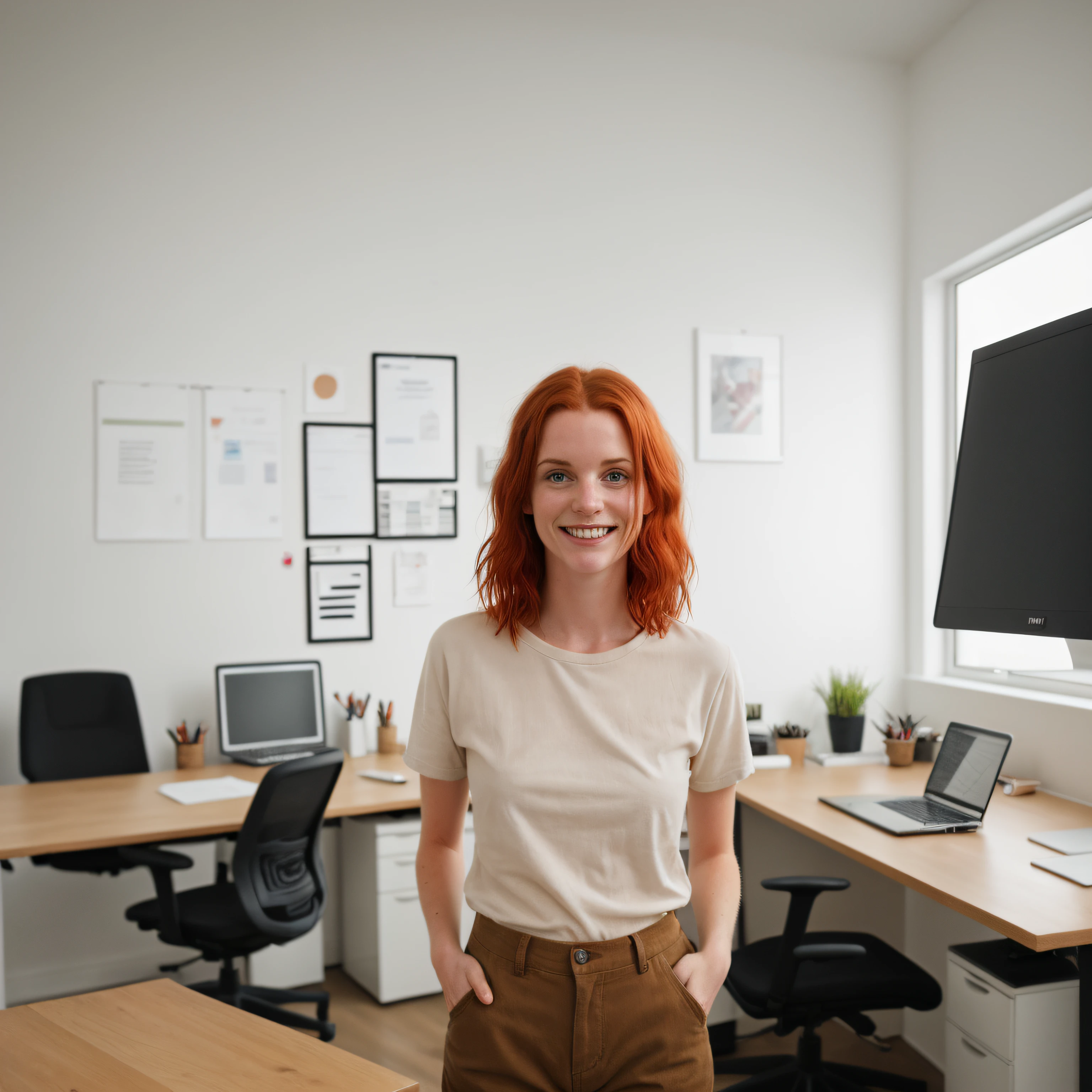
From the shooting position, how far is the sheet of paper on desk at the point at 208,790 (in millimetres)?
2830

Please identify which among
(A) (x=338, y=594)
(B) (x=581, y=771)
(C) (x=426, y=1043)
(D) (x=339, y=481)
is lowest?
(C) (x=426, y=1043)

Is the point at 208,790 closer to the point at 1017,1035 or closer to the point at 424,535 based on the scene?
the point at 424,535

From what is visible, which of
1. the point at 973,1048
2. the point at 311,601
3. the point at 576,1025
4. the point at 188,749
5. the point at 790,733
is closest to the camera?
the point at 576,1025

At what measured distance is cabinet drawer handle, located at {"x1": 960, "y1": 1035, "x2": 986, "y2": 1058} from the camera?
206 centimetres

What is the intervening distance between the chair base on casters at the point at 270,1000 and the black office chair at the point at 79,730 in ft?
1.63

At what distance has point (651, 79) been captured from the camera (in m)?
3.81

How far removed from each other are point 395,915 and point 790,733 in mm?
1600

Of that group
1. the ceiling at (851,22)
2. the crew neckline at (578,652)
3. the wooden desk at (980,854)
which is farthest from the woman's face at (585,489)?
the ceiling at (851,22)

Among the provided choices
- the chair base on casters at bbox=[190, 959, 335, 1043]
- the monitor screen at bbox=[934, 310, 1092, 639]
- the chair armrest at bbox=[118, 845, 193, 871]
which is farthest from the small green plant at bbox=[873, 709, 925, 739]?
the chair armrest at bbox=[118, 845, 193, 871]

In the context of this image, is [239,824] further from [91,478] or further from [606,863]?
[606,863]

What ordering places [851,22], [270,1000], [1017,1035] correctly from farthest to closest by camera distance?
[851,22] < [270,1000] < [1017,1035]

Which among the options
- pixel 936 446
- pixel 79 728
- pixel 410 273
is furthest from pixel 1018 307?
pixel 79 728

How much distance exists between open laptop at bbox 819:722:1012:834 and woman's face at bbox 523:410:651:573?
162 centimetres

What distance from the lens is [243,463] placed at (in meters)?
3.39
